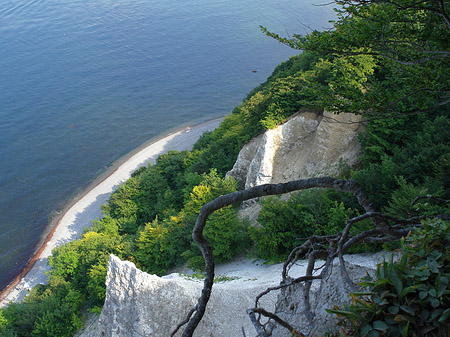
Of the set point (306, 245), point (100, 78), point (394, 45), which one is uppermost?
point (394, 45)

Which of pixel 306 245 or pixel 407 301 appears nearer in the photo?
pixel 407 301

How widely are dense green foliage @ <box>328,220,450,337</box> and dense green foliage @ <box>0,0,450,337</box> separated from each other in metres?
0.02

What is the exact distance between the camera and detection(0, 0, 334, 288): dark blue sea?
49281mm

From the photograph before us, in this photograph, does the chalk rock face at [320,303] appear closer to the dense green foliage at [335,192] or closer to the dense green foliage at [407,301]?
the dense green foliage at [407,301]

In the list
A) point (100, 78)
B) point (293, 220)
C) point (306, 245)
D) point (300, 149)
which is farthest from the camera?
point (100, 78)

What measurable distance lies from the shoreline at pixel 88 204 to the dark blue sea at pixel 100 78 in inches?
46.8

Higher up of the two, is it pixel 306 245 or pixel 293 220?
pixel 306 245

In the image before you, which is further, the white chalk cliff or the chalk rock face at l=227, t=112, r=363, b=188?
the chalk rock face at l=227, t=112, r=363, b=188

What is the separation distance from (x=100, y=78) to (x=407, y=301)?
7440 cm

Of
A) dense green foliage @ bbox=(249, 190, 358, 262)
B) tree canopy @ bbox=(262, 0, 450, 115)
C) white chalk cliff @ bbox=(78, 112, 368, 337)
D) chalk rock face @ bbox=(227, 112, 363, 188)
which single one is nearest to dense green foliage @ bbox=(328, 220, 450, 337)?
white chalk cliff @ bbox=(78, 112, 368, 337)

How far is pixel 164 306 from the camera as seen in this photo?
15453 millimetres

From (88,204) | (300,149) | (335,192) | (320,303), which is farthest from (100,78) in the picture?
(320,303)

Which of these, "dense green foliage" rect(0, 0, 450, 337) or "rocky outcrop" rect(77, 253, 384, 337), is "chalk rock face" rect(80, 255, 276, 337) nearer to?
"rocky outcrop" rect(77, 253, 384, 337)

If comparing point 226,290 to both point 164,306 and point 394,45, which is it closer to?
point 164,306
